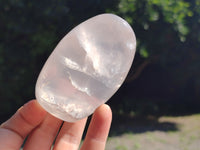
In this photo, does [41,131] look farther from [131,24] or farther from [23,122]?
[131,24]

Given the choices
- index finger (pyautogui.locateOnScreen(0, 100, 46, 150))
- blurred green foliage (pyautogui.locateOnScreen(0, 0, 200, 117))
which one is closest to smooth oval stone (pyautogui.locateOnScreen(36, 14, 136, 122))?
index finger (pyautogui.locateOnScreen(0, 100, 46, 150))

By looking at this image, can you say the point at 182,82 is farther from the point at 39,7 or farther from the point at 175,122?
the point at 39,7

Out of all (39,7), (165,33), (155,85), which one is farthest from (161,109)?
(39,7)

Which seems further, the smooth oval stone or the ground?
the ground

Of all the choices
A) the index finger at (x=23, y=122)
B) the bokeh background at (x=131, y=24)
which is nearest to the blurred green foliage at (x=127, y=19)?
the bokeh background at (x=131, y=24)

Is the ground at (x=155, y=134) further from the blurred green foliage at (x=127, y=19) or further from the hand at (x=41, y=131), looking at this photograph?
the hand at (x=41, y=131)

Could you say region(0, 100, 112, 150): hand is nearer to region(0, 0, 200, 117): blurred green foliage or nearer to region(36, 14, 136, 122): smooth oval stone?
region(36, 14, 136, 122): smooth oval stone
